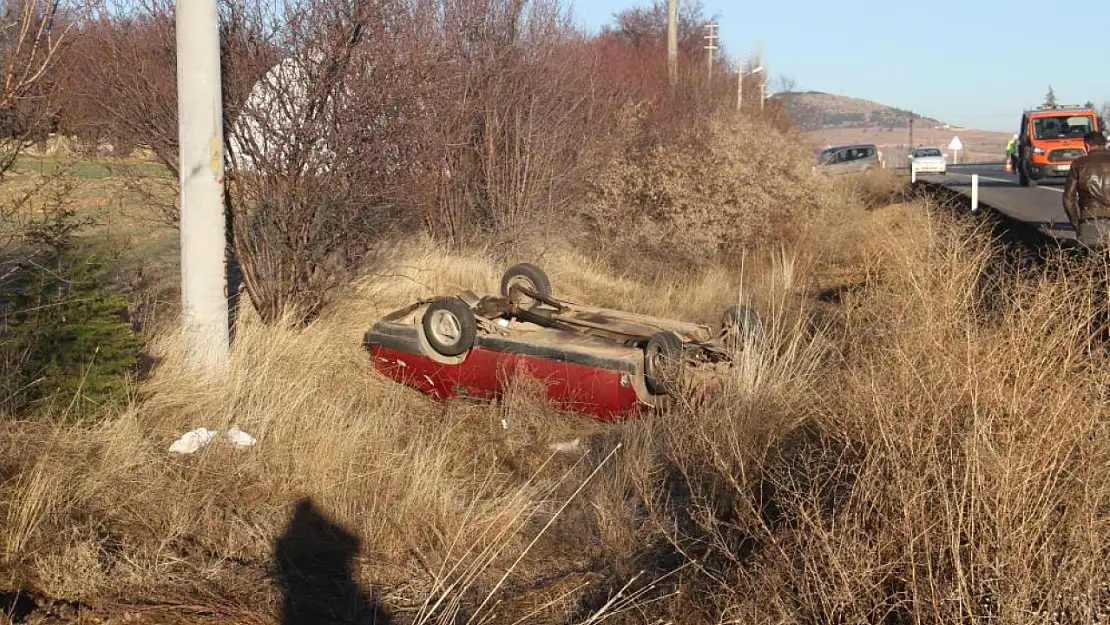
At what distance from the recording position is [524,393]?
7902 mm

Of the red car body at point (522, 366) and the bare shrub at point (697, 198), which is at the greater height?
the bare shrub at point (697, 198)

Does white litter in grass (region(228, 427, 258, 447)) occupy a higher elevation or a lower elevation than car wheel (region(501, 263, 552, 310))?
lower

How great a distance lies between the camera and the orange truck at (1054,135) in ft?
110

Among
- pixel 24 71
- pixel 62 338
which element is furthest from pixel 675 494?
pixel 24 71

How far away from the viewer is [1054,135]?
33.8 metres

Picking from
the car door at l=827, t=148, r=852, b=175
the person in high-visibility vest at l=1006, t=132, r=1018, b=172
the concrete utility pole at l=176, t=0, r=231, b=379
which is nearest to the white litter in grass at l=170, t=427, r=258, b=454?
the concrete utility pole at l=176, t=0, r=231, b=379

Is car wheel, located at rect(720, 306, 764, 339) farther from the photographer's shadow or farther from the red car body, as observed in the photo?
the photographer's shadow

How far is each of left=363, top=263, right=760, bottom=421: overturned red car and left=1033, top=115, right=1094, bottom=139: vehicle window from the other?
28.8 m

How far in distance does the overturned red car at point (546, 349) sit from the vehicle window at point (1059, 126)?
2875cm

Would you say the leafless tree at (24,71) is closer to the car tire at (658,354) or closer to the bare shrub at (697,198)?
the car tire at (658,354)

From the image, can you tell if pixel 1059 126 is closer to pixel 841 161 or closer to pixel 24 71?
pixel 841 161

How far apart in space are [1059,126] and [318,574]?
33.9 meters

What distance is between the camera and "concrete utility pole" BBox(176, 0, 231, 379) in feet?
23.5

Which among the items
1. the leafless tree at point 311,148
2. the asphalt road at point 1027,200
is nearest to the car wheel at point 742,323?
the leafless tree at point 311,148
